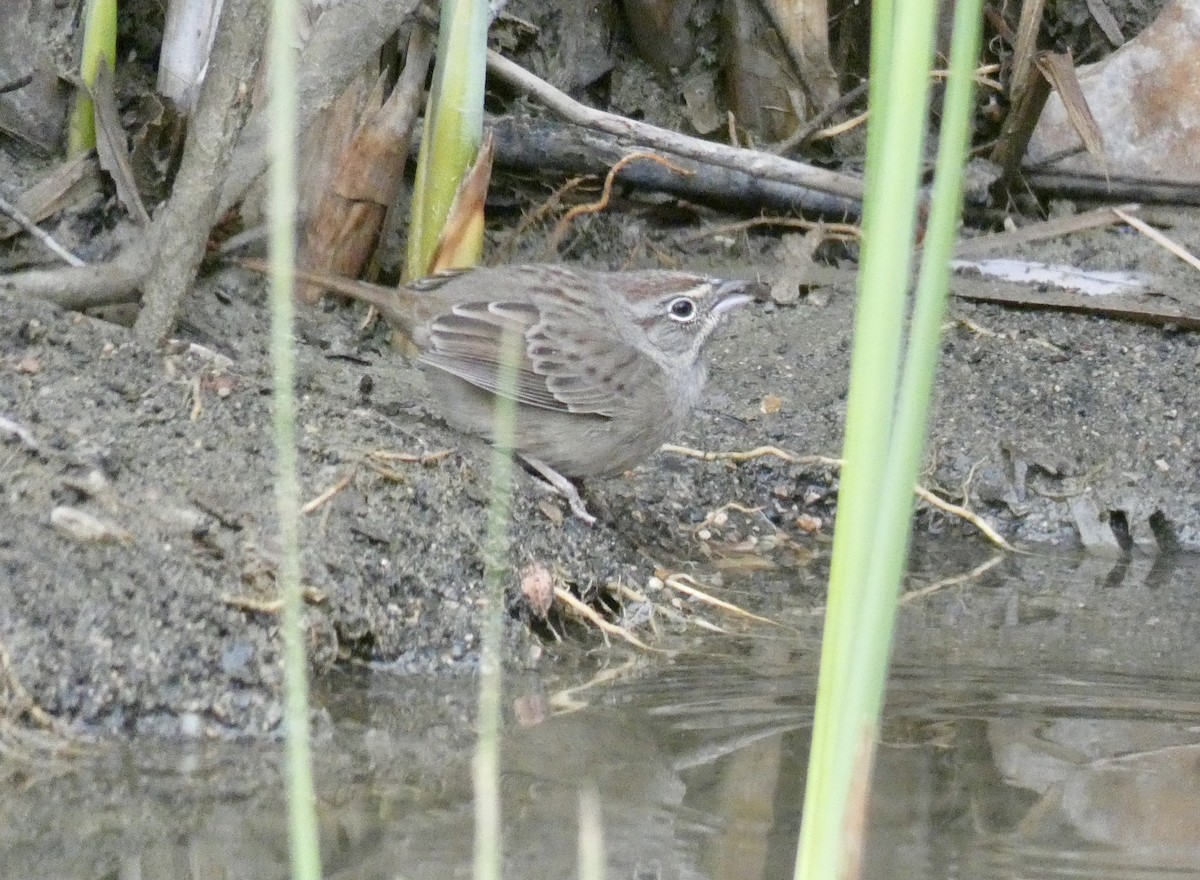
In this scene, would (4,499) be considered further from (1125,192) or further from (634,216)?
(1125,192)

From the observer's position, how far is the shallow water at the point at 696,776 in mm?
2883

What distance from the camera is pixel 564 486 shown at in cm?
514

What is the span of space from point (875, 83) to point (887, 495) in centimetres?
38

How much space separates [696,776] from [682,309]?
103 inches

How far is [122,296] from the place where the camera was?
16.8ft

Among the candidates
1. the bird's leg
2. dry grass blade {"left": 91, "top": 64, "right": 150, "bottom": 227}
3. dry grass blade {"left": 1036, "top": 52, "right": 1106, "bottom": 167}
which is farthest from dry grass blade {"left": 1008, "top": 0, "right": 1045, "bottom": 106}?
dry grass blade {"left": 91, "top": 64, "right": 150, "bottom": 227}

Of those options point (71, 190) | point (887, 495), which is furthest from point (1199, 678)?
point (71, 190)

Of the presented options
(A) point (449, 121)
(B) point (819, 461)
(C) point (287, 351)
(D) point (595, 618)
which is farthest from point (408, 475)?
(C) point (287, 351)

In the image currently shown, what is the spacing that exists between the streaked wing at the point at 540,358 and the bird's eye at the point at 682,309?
297 mm

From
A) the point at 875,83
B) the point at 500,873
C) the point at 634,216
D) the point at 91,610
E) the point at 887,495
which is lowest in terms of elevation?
the point at 500,873

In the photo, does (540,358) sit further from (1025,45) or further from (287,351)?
(287,351)

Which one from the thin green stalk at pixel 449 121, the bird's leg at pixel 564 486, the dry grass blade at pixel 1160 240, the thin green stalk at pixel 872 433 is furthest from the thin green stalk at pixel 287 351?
the dry grass blade at pixel 1160 240

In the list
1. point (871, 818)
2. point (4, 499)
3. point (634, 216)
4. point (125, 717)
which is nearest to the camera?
point (871, 818)

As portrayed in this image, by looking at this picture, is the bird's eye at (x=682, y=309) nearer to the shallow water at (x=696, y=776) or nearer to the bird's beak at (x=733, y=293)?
the bird's beak at (x=733, y=293)
